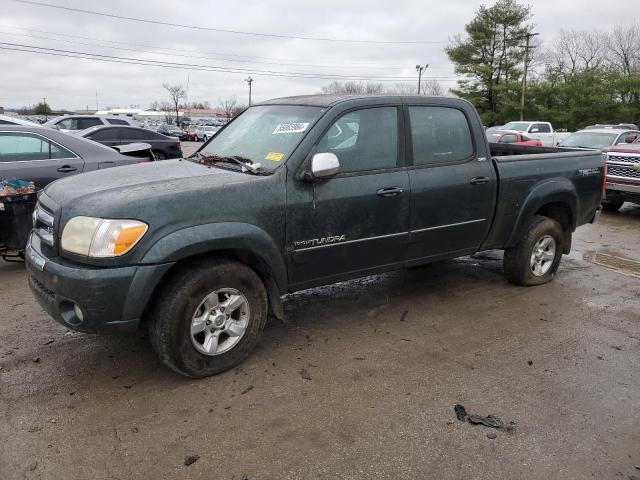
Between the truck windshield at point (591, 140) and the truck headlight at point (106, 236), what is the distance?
13.1 m

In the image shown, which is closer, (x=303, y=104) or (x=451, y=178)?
(x=303, y=104)

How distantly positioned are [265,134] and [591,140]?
12104 mm

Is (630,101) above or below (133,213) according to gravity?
above

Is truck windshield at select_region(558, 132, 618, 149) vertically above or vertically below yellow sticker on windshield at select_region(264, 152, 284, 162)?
above

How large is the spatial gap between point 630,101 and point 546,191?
4328 centimetres

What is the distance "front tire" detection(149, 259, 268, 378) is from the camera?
333cm

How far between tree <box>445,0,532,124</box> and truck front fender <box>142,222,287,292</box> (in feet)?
147

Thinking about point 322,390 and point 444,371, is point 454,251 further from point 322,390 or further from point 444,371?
point 322,390

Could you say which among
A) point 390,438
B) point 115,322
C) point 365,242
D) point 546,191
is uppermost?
point 546,191

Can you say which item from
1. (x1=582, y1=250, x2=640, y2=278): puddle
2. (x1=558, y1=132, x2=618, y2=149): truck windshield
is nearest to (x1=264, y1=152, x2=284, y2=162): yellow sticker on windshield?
(x1=582, y1=250, x2=640, y2=278): puddle

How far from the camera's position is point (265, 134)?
4.25 m

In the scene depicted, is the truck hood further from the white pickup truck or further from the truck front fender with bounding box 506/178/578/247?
the white pickup truck

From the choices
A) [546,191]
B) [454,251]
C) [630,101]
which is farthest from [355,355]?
[630,101]

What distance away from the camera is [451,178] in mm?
4586
